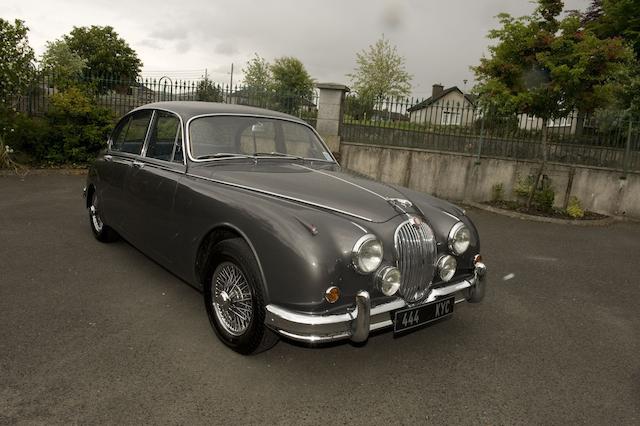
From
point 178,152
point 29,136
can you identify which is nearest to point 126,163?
point 178,152

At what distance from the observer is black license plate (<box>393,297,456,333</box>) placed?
9.64 ft

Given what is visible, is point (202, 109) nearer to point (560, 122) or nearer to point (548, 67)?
point (548, 67)

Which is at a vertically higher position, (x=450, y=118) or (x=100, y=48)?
(x=100, y=48)

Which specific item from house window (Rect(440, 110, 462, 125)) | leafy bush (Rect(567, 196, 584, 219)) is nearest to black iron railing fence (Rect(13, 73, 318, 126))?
house window (Rect(440, 110, 462, 125))

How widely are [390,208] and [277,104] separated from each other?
356 inches

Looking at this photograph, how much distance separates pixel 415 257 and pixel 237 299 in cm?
123

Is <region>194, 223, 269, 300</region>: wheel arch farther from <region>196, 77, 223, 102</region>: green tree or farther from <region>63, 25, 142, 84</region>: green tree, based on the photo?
<region>63, 25, 142, 84</region>: green tree

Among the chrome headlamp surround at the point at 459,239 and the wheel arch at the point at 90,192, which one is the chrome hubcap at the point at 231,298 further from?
the wheel arch at the point at 90,192

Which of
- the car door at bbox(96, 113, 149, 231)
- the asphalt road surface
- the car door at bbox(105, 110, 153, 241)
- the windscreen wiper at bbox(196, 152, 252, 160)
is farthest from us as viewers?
the car door at bbox(96, 113, 149, 231)

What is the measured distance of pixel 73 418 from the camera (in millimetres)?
2439

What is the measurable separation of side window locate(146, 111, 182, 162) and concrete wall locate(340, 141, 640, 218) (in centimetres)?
559

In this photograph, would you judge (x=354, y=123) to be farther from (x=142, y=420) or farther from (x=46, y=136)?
(x=142, y=420)

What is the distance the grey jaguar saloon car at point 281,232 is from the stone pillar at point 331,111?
22.3 ft

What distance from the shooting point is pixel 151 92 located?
12250 millimetres
